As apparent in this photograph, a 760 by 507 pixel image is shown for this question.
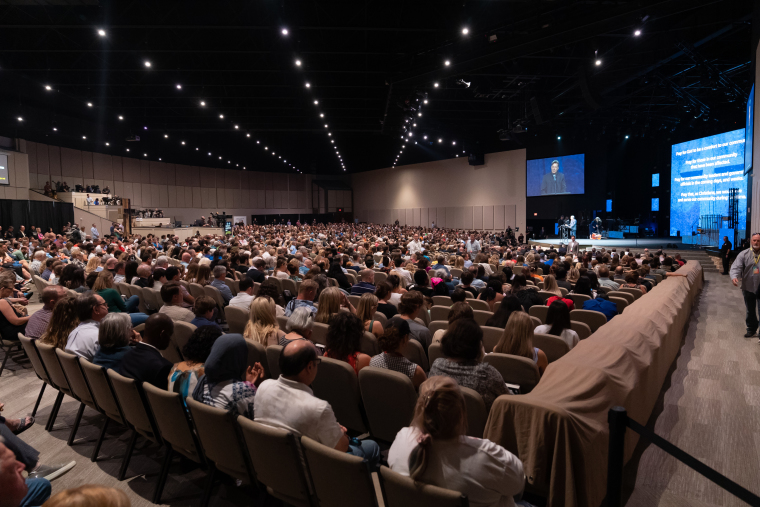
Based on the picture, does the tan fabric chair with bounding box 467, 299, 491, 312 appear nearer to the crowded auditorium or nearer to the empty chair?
the crowded auditorium

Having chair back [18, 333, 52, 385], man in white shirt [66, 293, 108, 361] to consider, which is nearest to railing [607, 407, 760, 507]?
man in white shirt [66, 293, 108, 361]

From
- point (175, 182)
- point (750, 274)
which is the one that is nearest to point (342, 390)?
point (750, 274)

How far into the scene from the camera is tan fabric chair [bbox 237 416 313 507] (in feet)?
6.78

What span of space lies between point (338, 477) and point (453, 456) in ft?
1.89

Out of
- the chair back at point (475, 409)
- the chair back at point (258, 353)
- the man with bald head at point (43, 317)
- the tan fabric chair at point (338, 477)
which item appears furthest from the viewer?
the man with bald head at point (43, 317)

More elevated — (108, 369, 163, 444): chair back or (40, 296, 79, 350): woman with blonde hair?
(40, 296, 79, 350): woman with blonde hair

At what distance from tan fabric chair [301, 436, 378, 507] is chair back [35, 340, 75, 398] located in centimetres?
266

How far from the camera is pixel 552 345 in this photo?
12.3 ft

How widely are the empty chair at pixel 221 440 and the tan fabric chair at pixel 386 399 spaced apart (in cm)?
82

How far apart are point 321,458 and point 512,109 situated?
773 inches

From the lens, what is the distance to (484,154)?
28578mm

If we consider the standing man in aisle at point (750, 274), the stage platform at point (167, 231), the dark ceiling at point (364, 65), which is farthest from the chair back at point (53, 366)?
the stage platform at point (167, 231)

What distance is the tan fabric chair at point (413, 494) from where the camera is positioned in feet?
5.18

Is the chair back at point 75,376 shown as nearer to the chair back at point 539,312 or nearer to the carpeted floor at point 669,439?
the carpeted floor at point 669,439
